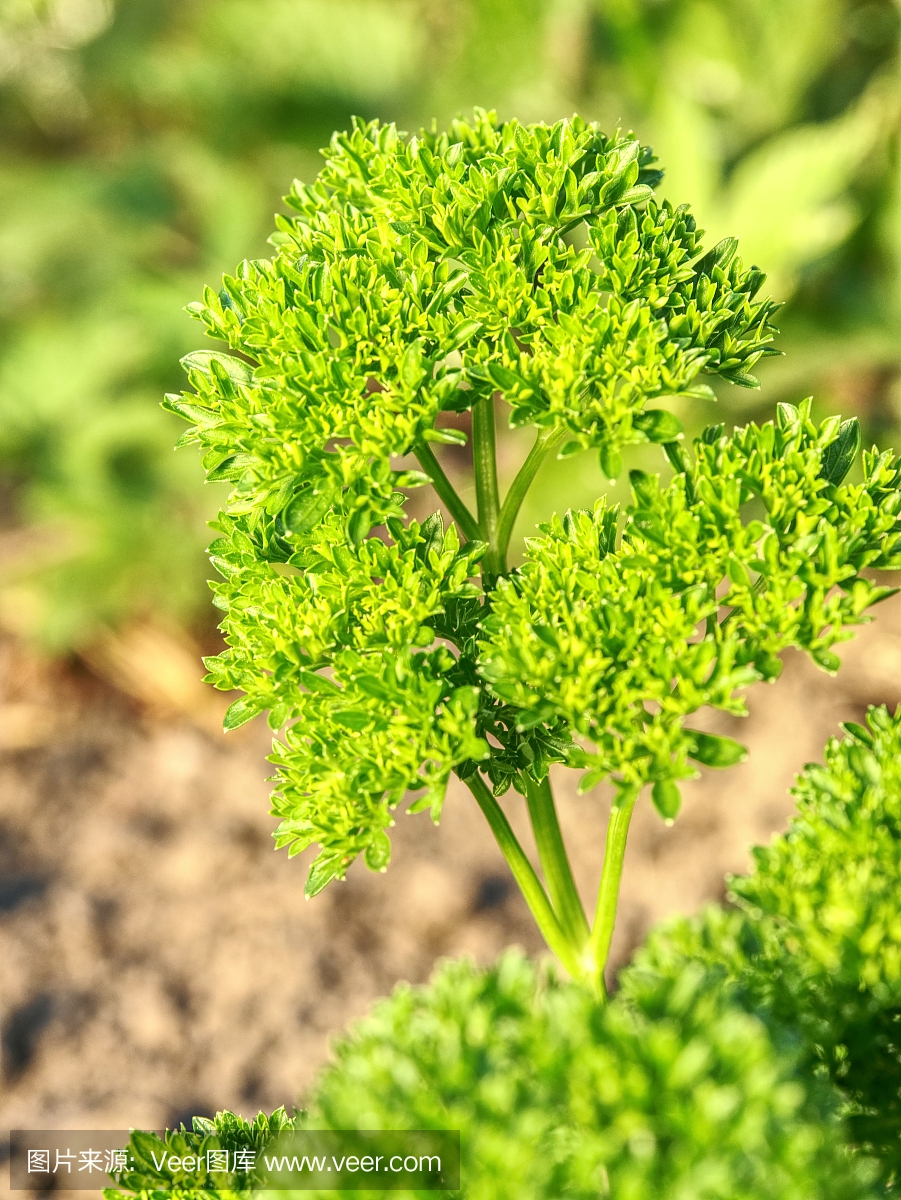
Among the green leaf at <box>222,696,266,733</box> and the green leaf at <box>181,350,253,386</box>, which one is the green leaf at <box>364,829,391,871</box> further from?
the green leaf at <box>181,350,253,386</box>

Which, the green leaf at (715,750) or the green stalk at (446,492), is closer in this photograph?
the green leaf at (715,750)

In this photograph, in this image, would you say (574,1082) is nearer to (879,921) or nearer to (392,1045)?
(392,1045)

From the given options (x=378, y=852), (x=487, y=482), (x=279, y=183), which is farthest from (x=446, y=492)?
(x=279, y=183)

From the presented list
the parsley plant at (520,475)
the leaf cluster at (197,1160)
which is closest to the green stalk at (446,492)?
the parsley plant at (520,475)

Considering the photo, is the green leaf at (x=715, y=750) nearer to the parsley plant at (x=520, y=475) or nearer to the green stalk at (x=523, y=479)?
the parsley plant at (x=520, y=475)

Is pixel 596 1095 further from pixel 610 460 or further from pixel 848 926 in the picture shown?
pixel 610 460
